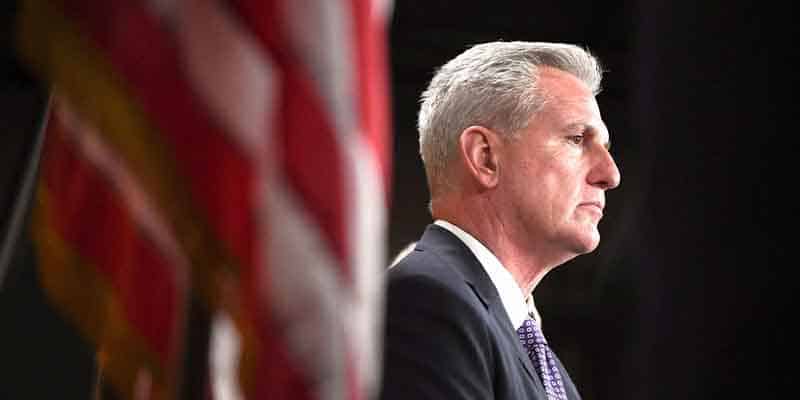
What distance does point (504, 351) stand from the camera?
1.46 metres

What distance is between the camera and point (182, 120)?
0.75 metres

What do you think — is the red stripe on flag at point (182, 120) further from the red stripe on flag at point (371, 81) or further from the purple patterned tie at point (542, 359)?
the purple patterned tie at point (542, 359)

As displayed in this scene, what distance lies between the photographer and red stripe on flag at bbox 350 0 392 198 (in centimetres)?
79

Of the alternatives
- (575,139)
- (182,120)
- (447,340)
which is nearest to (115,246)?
(182,120)

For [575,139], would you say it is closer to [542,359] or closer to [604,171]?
[604,171]

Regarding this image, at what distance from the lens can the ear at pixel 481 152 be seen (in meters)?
1.74

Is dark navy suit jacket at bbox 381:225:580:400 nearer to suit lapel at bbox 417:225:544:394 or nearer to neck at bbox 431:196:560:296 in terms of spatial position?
suit lapel at bbox 417:225:544:394

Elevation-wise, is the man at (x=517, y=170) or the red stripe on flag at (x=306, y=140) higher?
the red stripe on flag at (x=306, y=140)

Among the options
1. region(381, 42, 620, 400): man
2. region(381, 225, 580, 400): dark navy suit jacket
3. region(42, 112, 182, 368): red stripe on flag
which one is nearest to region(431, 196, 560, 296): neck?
region(381, 42, 620, 400): man

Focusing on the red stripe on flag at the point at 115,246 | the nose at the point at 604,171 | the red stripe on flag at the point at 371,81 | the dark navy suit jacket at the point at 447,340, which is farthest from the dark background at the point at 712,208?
the nose at the point at 604,171

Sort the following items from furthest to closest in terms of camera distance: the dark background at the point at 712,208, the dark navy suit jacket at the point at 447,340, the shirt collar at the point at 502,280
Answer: the shirt collar at the point at 502,280 → the dark navy suit jacket at the point at 447,340 → the dark background at the point at 712,208

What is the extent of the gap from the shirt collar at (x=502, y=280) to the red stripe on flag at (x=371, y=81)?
2.77 ft

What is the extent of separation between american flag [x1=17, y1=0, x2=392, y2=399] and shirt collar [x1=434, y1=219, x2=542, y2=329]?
87cm

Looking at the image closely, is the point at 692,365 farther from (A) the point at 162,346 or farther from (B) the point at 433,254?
(B) the point at 433,254
